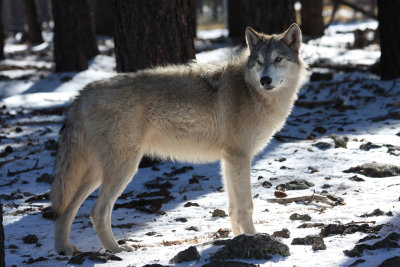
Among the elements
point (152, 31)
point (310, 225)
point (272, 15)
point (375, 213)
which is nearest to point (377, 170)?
point (375, 213)

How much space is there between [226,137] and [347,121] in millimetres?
4243

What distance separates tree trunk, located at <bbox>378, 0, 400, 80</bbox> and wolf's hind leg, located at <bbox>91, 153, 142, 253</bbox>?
7.51 metres

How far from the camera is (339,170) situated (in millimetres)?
6285

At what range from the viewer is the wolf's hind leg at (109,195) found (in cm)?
Result: 465

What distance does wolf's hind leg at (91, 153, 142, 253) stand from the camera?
4648 millimetres

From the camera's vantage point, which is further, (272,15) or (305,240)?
(272,15)

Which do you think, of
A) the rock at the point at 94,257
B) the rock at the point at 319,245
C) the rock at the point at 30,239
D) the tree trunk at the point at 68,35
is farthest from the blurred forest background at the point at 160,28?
the rock at the point at 319,245

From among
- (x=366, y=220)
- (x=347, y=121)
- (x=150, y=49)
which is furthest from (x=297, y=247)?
(x=347, y=121)

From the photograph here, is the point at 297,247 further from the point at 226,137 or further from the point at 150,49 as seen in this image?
the point at 150,49

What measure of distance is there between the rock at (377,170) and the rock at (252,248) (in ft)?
8.27

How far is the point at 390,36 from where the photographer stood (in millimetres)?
10453

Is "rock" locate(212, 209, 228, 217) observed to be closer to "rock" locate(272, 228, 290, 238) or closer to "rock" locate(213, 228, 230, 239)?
"rock" locate(213, 228, 230, 239)

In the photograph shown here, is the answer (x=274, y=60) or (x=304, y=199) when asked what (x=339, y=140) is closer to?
(x=304, y=199)

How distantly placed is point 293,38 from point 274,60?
1.44 ft
